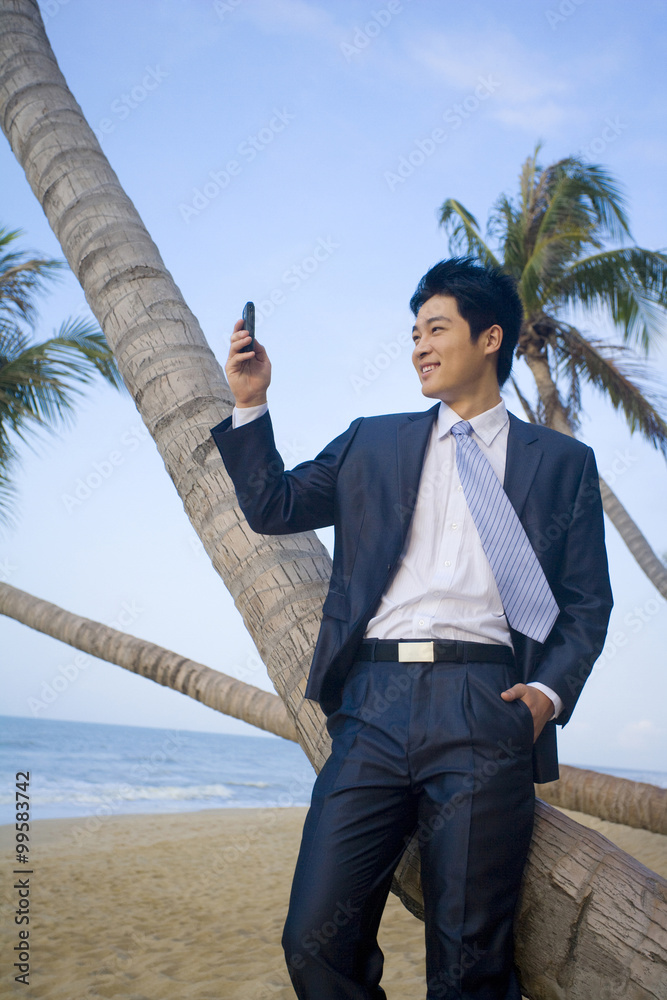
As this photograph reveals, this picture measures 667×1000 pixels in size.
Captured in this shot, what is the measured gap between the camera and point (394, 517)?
→ 2.16m

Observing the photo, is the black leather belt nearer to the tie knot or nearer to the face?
the tie knot

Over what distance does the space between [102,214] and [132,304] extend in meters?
0.46

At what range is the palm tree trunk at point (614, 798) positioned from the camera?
5039 mm

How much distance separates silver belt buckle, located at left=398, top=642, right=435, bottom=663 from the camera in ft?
6.28

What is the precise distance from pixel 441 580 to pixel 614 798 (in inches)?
159

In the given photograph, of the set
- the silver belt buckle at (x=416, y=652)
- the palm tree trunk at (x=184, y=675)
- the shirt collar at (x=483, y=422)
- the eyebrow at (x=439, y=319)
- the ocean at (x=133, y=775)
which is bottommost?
the ocean at (x=133, y=775)

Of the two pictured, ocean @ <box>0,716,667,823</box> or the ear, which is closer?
the ear

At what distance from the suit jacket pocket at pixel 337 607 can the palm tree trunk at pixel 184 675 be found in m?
3.03

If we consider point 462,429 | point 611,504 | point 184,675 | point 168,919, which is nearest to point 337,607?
point 462,429

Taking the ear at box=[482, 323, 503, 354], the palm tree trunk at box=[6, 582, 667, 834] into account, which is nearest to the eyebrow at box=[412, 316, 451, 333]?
the ear at box=[482, 323, 503, 354]

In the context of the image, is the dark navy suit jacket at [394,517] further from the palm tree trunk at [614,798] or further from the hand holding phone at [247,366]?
the palm tree trunk at [614,798]

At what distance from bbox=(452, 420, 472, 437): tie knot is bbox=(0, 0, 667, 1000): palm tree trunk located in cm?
59

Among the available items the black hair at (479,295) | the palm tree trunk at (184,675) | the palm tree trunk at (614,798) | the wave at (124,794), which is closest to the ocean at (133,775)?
the wave at (124,794)

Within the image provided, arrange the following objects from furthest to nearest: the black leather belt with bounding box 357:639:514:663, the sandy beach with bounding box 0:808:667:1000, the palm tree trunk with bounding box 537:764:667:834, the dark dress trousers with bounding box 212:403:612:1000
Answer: the palm tree trunk with bounding box 537:764:667:834, the sandy beach with bounding box 0:808:667:1000, the black leather belt with bounding box 357:639:514:663, the dark dress trousers with bounding box 212:403:612:1000
